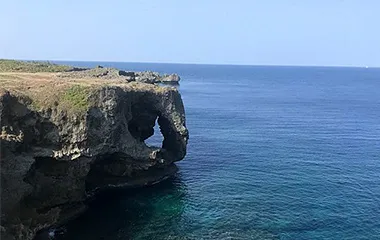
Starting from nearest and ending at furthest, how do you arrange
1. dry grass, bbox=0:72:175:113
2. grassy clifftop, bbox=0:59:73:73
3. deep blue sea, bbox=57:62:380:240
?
deep blue sea, bbox=57:62:380:240, dry grass, bbox=0:72:175:113, grassy clifftop, bbox=0:59:73:73

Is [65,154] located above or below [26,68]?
below

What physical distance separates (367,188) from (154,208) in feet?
109

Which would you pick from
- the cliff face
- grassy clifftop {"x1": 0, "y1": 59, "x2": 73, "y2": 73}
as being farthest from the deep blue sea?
grassy clifftop {"x1": 0, "y1": 59, "x2": 73, "y2": 73}

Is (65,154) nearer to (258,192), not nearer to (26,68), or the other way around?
(258,192)

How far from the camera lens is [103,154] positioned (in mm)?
56938

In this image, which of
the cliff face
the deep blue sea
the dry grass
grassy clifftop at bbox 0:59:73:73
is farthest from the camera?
grassy clifftop at bbox 0:59:73:73

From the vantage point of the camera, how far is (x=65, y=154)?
52.4m

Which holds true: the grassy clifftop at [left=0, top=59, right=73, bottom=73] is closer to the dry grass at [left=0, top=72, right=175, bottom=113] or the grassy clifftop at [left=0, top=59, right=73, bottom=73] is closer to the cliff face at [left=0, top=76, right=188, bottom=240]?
the dry grass at [left=0, top=72, right=175, bottom=113]

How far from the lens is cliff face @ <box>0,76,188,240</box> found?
46.8 m

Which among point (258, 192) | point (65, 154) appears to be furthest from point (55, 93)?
point (258, 192)

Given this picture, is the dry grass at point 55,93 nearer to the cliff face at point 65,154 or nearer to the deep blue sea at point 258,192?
the cliff face at point 65,154

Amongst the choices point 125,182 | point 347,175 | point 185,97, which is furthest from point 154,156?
point 185,97

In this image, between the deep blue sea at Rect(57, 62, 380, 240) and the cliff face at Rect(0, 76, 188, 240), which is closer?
the cliff face at Rect(0, 76, 188, 240)

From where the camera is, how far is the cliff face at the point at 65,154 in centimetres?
4678
